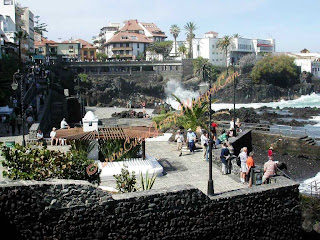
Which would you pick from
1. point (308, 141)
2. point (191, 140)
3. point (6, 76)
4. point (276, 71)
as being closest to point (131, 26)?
point (276, 71)

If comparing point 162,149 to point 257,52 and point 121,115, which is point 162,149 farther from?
point 257,52

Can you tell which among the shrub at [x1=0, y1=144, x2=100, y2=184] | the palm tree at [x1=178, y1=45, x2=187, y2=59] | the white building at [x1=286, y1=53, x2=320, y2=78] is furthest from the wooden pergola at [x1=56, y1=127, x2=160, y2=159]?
the white building at [x1=286, y1=53, x2=320, y2=78]

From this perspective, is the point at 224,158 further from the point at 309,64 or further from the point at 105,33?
the point at 105,33

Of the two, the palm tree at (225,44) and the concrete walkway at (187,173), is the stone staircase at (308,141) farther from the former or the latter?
the palm tree at (225,44)

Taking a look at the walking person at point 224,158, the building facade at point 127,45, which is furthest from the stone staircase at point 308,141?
the building facade at point 127,45

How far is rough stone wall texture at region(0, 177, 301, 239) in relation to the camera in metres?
9.32

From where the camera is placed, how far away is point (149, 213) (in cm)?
1063

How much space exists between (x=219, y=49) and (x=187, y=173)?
3477 inches

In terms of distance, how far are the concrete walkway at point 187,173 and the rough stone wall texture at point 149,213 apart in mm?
2251

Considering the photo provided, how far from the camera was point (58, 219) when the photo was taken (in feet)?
31.7

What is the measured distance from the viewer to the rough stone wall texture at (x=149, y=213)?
9.32m

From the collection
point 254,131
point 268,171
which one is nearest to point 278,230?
point 268,171

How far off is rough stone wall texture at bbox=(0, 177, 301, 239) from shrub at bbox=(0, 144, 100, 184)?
1.35m

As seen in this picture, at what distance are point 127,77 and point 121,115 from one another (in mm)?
48082
